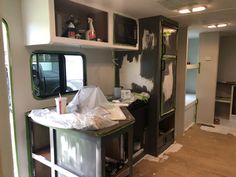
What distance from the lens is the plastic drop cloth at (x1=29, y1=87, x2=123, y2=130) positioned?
152cm

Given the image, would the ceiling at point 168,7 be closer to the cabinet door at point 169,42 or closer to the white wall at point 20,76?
the cabinet door at point 169,42

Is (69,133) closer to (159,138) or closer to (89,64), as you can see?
(89,64)

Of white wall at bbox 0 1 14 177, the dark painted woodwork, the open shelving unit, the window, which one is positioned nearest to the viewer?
white wall at bbox 0 1 14 177

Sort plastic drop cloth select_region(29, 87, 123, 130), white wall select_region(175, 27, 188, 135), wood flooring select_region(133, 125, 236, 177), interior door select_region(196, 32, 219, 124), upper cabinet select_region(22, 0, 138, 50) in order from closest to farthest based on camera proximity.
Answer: plastic drop cloth select_region(29, 87, 123, 130) < upper cabinet select_region(22, 0, 138, 50) < wood flooring select_region(133, 125, 236, 177) < white wall select_region(175, 27, 188, 135) < interior door select_region(196, 32, 219, 124)

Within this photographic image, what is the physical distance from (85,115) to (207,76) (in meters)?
3.58

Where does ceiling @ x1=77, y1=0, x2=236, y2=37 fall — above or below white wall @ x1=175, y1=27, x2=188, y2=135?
above

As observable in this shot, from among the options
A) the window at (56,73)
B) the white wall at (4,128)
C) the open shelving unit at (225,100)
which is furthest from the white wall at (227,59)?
the white wall at (4,128)

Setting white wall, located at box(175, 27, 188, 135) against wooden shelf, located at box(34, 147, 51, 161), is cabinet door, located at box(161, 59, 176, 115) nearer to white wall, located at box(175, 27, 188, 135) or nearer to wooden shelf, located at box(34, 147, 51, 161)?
white wall, located at box(175, 27, 188, 135)

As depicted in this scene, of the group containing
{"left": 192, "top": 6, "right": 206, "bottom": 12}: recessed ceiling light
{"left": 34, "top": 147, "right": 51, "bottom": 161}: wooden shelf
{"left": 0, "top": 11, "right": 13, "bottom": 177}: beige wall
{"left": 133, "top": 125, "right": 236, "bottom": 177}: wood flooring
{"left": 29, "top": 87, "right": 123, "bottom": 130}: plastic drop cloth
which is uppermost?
{"left": 192, "top": 6, "right": 206, "bottom": 12}: recessed ceiling light

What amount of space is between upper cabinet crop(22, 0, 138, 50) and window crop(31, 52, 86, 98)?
248 millimetres

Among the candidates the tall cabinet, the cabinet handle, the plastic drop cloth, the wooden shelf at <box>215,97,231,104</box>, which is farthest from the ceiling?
the wooden shelf at <box>215,97,231,104</box>

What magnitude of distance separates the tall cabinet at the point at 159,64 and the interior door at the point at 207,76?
1.59 meters

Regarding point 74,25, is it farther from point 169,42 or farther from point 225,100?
point 225,100

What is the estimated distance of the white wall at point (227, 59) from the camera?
4676mm
